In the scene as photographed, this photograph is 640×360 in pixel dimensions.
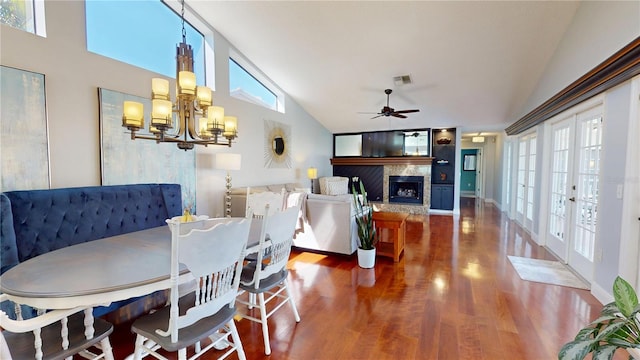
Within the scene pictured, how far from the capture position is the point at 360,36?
397 centimetres

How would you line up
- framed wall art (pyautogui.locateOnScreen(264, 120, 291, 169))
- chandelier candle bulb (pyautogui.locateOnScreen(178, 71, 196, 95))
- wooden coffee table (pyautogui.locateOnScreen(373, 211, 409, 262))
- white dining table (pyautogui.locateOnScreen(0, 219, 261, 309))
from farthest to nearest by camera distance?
1. framed wall art (pyautogui.locateOnScreen(264, 120, 291, 169))
2. wooden coffee table (pyautogui.locateOnScreen(373, 211, 409, 262))
3. chandelier candle bulb (pyautogui.locateOnScreen(178, 71, 196, 95))
4. white dining table (pyautogui.locateOnScreen(0, 219, 261, 309))

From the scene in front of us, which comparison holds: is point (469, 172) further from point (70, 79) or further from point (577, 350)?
point (70, 79)

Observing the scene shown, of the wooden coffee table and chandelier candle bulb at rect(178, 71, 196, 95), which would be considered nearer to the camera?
chandelier candle bulb at rect(178, 71, 196, 95)

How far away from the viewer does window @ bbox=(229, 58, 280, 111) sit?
190 inches

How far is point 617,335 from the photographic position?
37.2 inches

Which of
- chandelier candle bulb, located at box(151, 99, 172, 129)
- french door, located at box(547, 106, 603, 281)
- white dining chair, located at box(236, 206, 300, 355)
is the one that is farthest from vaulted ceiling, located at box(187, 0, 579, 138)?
white dining chair, located at box(236, 206, 300, 355)

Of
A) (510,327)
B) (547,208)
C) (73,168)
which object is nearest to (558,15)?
(547,208)

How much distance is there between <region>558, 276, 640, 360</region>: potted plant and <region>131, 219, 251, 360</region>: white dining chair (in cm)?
140

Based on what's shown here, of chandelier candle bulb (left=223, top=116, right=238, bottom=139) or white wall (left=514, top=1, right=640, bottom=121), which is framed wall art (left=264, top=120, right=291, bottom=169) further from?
white wall (left=514, top=1, right=640, bottom=121)

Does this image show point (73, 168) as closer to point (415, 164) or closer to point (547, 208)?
point (547, 208)

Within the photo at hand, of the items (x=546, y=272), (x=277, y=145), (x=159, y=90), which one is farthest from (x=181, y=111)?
(x=546, y=272)

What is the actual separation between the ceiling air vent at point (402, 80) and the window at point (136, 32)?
340 cm

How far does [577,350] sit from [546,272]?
10.3 ft

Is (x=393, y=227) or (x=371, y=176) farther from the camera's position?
(x=371, y=176)
